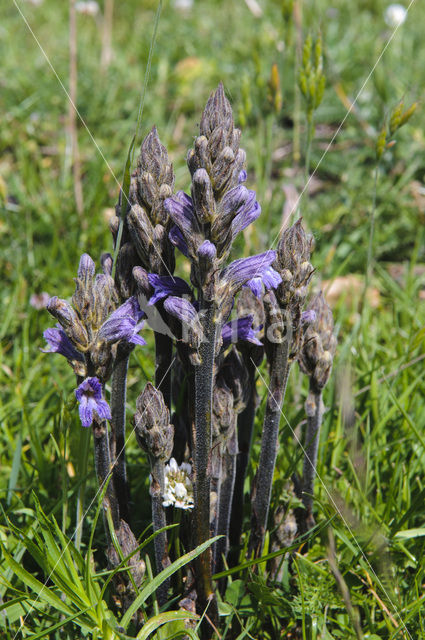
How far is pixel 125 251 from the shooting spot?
84.0 inches

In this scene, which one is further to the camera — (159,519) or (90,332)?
(159,519)

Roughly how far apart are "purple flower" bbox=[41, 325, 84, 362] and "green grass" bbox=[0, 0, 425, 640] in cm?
30

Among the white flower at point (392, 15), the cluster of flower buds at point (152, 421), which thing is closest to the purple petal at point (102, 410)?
the cluster of flower buds at point (152, 421)

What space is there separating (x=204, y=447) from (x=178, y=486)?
300 millimetres

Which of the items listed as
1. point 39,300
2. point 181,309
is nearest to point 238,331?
point 181,309

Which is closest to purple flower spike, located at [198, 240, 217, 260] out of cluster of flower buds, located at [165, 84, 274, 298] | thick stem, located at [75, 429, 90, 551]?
cluster of flower buds, located at [165, 84, 274, 298]

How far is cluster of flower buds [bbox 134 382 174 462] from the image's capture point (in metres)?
2.01

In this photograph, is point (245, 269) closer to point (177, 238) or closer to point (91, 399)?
point (177, 238)

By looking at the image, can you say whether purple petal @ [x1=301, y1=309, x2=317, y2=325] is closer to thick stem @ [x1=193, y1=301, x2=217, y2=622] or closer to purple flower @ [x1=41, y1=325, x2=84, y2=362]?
thick stem @ [x1=193, y1=301, x2=217, y2=622]

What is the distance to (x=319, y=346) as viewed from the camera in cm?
241

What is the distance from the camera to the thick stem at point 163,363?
2172 mm

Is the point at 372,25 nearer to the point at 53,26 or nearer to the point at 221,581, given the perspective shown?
the point at 53,26

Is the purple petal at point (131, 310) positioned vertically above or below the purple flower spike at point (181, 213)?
below

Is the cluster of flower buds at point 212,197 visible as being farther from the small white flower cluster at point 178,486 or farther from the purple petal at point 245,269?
the small white flower cluster at point 178,486
